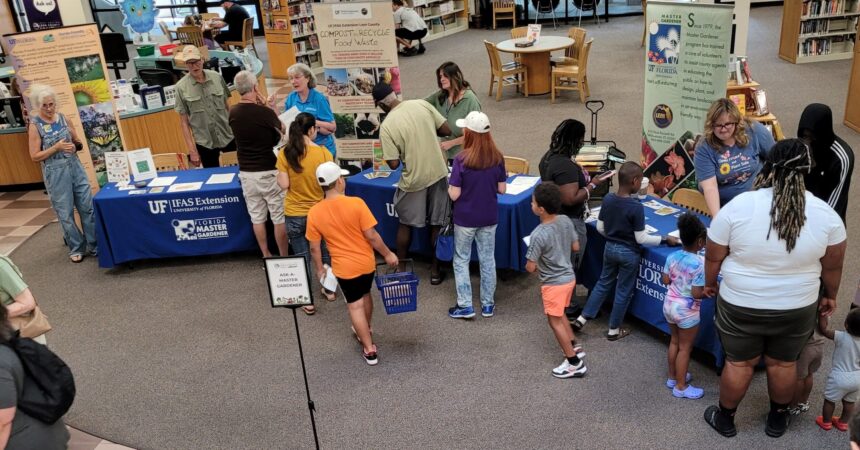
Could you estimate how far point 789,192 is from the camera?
3.31 m

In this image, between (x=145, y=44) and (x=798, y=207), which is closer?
(x=798, y=207)

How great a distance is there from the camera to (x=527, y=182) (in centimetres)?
588

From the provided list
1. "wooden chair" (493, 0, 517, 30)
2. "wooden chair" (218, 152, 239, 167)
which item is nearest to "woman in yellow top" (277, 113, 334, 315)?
"wooden chair" (218, 152, 239, 167)

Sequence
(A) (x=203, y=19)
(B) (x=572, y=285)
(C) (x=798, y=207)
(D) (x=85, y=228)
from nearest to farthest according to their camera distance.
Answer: (C) (x=798, y=207), (B) (x=572, y=285), (D) (x=85, y=228), (A) (x=203, y=19)

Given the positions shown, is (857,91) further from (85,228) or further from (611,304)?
(85,228)

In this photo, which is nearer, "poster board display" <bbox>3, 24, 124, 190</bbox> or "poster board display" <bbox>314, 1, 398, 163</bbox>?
"poster board display" <bbox>314, 1, 398, 163</bbox>

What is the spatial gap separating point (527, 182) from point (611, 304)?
122 cm

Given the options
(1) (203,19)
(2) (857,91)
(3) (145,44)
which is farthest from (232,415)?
(1) (203,19)

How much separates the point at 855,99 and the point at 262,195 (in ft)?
23.4

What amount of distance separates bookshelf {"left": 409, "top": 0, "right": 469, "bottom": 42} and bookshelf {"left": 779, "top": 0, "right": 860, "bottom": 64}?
7.54 m

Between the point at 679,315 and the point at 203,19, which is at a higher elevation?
the point at 203,19

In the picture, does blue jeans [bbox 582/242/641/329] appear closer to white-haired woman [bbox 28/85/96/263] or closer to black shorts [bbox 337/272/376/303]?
black shorts [bbox 337/272/376/303]

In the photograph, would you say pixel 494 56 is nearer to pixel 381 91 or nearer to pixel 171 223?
pixel 381 91

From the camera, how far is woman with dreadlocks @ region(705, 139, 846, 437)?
3.33 m
